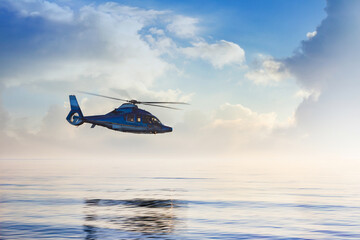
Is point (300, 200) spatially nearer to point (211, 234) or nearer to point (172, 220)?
point (172, 220)

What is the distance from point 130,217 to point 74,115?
31.7 meters

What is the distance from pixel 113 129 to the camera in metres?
70.2

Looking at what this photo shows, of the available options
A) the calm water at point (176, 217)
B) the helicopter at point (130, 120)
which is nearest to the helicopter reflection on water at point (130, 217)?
the calm water at point (176, 217)

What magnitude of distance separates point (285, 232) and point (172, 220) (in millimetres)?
12323

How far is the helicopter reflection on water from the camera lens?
39.5 meters

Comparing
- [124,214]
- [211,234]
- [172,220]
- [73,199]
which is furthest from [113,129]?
[211,234]

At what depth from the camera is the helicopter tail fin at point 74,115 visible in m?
73.5

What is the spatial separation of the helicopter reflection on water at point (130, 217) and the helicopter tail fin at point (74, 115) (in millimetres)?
14967

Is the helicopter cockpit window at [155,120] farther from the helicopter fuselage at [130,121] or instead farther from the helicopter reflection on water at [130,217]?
the helicopter reflection on water at [130,217]

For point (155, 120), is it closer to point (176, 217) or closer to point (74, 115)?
point (74, 115)

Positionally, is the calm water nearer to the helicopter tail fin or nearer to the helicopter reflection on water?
the helicopter reflection on water

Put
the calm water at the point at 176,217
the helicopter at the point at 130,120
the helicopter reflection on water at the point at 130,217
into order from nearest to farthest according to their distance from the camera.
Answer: the calm water at the point at 176,217 < the helicopter reflection on water at the point at 130,217 < the helicopter at the point at 130,120

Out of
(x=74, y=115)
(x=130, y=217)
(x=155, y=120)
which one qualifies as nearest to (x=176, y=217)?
(x=130, y=217)

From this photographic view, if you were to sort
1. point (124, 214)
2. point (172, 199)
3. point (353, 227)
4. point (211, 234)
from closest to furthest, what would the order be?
point (211, 234) < point (353, 227) < point (124, 214) < point (172, 199)
